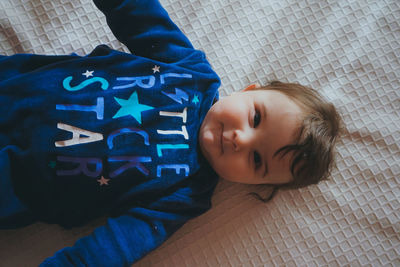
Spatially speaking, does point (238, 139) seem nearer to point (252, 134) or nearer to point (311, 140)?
point (252, 134)

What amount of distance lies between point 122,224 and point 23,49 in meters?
0.53

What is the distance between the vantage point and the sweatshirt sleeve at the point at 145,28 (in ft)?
2.59

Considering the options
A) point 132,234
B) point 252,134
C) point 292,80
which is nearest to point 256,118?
point 252,134

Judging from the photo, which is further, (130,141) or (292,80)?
(292,80)

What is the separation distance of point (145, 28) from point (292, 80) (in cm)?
42

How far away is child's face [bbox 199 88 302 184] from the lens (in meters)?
0.71

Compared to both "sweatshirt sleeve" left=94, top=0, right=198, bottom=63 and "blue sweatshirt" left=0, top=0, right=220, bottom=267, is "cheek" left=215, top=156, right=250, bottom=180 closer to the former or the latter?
"blue sweatshirt" left=0, top=0, right=220, bottom=267

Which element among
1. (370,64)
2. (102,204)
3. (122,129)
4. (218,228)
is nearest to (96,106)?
(122,129)

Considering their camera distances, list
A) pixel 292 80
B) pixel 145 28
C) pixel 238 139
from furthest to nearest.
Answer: pixel 292 80, pixel 145 28, pixel 238 139

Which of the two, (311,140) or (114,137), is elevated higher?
(114,137)

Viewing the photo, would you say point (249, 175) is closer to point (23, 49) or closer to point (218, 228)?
point (218, 228)

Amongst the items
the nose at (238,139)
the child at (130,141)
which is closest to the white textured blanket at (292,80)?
the child at (130,141)

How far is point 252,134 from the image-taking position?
2.36 ft

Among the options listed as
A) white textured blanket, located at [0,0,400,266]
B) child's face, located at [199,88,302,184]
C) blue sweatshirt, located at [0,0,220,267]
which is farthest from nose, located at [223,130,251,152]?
white textured blanket, located at [0,0,400,266]
